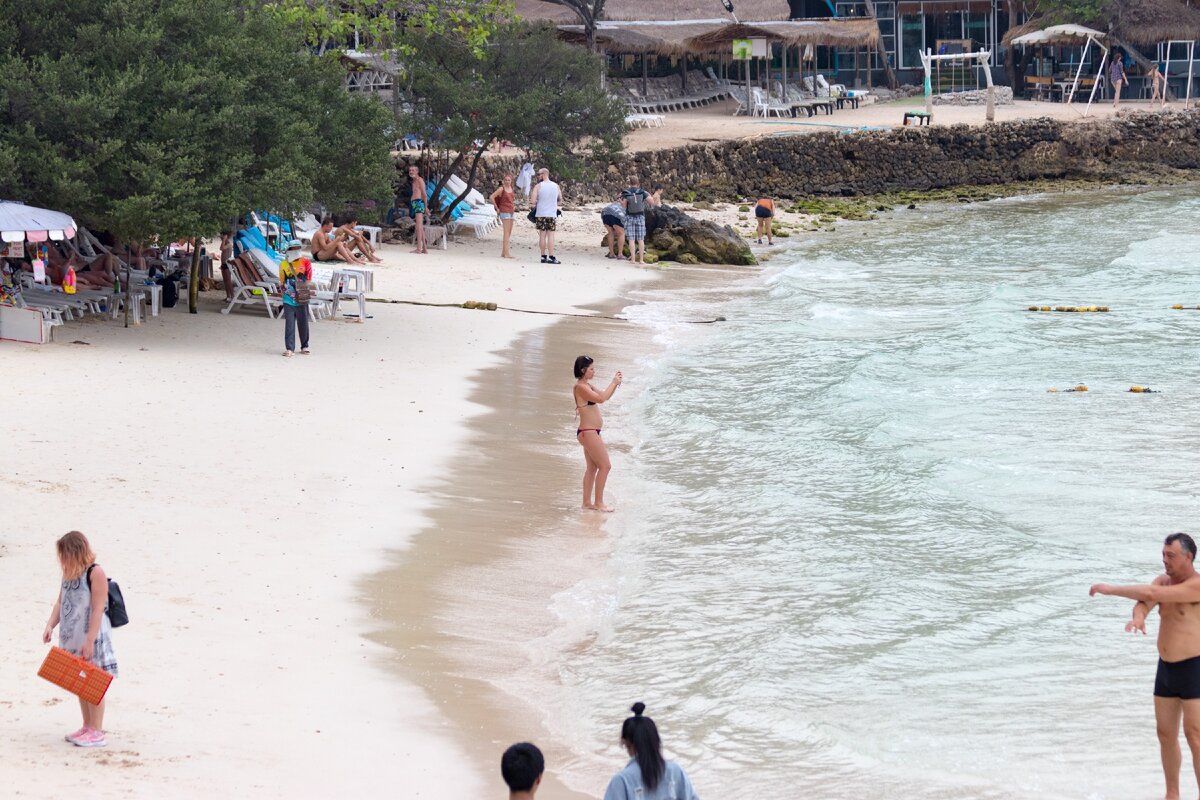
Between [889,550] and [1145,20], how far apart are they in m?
41.2

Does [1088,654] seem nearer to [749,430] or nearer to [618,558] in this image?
[618,558]

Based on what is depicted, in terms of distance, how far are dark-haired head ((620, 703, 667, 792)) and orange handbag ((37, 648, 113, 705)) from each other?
2.71 meters

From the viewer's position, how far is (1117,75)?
49125mm

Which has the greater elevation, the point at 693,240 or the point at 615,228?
the point at 615,228

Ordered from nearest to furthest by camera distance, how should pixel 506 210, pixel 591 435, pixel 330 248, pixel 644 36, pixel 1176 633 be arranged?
pixel 1176 633 < pixel 591 435 < pixel 330 248 < pixel 506 210 < pixel 644 36

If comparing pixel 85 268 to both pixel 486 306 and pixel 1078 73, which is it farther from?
pixel 1078 73

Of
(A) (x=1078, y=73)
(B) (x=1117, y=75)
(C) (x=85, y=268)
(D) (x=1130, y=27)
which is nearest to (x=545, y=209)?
(C) (x=85, y=268)

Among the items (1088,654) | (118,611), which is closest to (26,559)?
(118,611)

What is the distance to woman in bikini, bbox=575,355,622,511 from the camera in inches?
471

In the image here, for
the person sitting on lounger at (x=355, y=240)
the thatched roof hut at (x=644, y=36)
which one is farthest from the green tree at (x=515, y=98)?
the thatched roof hut at (x=644, y=36)

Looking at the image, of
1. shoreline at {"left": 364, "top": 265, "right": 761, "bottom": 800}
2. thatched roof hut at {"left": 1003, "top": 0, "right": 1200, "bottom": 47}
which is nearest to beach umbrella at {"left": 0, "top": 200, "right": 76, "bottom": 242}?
shoreline at {"left": 364, "top": 265, "right": 761, "bottom": 800}

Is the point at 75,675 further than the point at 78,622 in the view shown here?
No

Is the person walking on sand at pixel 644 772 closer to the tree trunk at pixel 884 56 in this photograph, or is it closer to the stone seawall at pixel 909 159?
the stone seawall at pixel 909 159

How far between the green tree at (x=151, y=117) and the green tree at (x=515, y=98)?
767 centimetres
